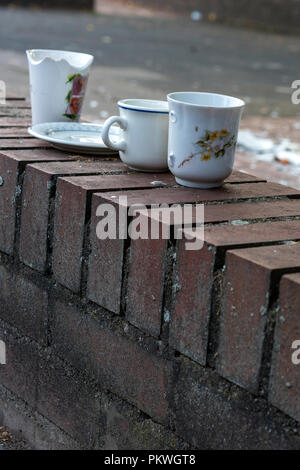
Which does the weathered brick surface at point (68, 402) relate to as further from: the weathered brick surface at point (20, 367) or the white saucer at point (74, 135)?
the white saucer at point (74, 135)

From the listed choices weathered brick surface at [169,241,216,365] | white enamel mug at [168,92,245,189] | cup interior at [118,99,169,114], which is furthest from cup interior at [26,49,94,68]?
weathered brick surface at [169,241,216,365]

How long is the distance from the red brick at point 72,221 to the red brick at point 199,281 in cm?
27

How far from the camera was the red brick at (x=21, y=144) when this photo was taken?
6.35ft

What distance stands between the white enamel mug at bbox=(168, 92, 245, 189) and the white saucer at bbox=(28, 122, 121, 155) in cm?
26

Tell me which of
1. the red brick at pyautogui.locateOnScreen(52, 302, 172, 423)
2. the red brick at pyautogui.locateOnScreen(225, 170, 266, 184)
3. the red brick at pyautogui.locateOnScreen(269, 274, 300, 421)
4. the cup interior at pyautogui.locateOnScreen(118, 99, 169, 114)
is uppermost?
the cup interior at pyautogui.locateOnScreen(118, 99, 169, 114)

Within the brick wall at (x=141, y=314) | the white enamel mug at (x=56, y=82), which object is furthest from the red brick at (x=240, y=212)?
the white enamel mug at (x=56, y=82)

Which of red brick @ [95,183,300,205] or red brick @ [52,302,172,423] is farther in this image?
red brick @ [95,183,300,205]

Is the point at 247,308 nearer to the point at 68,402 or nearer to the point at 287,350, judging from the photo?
the point at 287,350

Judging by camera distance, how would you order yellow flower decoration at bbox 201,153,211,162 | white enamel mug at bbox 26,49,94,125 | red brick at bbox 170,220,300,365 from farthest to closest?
white enamel mug at bbox 26,49,94,125 → yellow flower decoration at bbox 201,153,211,162 → red brick at bbox 170,220,300,365

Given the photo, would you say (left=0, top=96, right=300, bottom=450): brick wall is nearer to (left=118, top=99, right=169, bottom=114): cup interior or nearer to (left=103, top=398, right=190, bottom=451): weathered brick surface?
(left=103, top=398, right=190, bottom=451): weathered brick surface

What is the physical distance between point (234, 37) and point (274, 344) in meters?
14.2

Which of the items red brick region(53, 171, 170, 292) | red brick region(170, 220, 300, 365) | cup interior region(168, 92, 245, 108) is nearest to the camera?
red brick region(170, 220, 300, 365)

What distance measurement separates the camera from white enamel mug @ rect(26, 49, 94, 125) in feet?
7.00

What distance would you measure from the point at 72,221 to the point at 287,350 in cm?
57
